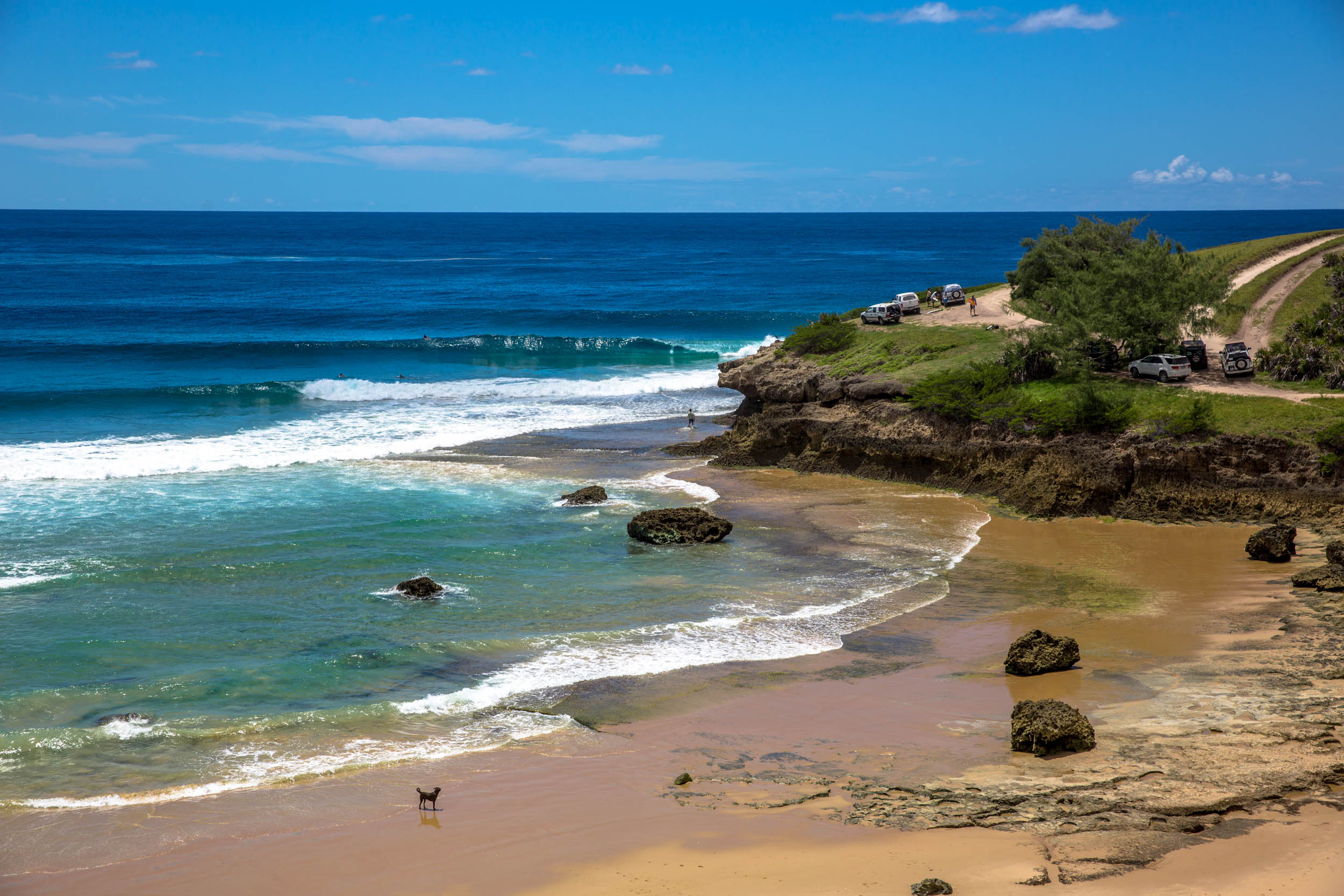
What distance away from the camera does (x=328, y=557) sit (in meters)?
23.8

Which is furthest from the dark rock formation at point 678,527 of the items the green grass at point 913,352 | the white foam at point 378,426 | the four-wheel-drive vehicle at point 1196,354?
the four-wheel-drive vehicle at point 1196,354

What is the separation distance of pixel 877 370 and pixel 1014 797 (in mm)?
24259

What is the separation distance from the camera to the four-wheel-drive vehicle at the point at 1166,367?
30.6 meters

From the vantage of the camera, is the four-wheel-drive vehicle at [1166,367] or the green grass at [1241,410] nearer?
the green grass at [1241,410]

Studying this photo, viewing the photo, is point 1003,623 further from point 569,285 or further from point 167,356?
point 569,285

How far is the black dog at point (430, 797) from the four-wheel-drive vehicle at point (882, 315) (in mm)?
31290

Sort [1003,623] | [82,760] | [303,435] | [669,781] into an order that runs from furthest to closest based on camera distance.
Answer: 1. [303,435]
2. [1003,623]
3. [82,760]
4. [669,781]

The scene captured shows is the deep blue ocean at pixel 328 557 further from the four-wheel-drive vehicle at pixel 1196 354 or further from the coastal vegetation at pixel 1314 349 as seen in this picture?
the coastal vegetation at pixel 1314 349

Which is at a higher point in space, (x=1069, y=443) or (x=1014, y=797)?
(x=1069, y=443)

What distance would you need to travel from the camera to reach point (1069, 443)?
28797mm

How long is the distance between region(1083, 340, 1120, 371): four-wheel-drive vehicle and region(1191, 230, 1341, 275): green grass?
42.5ft

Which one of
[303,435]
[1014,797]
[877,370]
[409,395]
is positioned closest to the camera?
[1014,797]

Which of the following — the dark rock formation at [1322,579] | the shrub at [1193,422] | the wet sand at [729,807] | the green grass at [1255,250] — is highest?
the green grass at [1255,250]

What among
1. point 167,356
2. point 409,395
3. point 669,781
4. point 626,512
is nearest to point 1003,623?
point 669,781
